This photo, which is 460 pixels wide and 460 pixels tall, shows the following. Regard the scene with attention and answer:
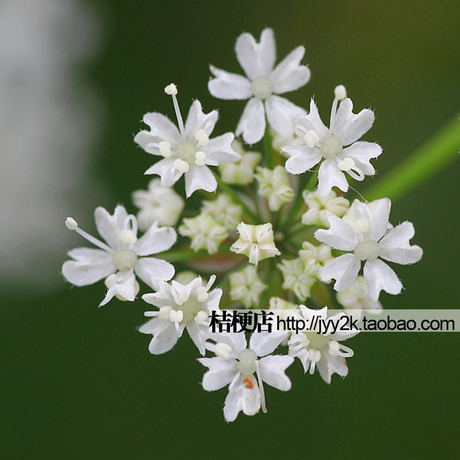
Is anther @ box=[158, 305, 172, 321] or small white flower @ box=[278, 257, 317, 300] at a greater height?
small white flower @ box=[278, 257, 317, 300]

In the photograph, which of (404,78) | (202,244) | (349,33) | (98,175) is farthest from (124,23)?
(202,244)

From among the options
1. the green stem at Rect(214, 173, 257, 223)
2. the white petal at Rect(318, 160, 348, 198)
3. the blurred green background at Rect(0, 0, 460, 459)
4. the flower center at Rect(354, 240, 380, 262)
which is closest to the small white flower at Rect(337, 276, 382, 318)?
the flower center at Rect(354, 240, 380, 262)

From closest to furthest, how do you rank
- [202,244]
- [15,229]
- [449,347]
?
[202,244] → [449,347] → [15,229]

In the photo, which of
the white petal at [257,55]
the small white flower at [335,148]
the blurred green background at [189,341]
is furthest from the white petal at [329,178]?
the blurred green background at [189,341]

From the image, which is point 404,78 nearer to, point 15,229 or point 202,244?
point 202,244

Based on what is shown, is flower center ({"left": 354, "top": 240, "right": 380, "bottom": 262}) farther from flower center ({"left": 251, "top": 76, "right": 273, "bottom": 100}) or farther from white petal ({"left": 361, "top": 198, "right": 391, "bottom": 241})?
flower center ({"left": 251, "top": 76, "right": 273, "bottom": 100})

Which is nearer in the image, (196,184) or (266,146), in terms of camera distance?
(196,184)

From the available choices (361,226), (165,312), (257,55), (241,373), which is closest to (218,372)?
(241,373)
